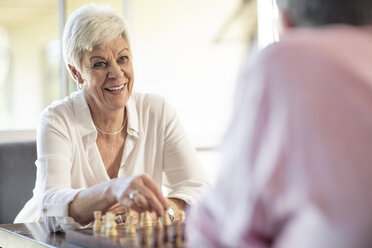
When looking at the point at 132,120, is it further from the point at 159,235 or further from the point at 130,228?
the point at 159,235

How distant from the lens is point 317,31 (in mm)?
960

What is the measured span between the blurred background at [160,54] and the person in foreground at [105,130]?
186 centimetres

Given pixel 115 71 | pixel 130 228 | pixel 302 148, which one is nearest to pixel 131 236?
pixel 130 228

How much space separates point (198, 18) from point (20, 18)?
1.58 meters

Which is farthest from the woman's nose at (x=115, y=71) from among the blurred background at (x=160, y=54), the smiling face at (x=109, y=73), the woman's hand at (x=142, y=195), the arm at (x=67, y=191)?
the blurred background at (x=160, y=54)

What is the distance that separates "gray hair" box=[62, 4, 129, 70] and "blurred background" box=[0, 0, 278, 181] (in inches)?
75.8

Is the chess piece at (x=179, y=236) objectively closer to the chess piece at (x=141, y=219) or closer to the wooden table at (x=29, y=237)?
the chess piece at (x=141, y=219)

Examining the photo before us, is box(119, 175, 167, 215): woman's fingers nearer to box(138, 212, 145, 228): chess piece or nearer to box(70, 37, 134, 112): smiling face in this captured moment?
box(138, 212, 145, 228): chess piece

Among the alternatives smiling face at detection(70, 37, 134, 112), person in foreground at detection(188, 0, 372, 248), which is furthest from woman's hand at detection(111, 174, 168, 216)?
person in foreground at detection(188, 0, 372, 248)

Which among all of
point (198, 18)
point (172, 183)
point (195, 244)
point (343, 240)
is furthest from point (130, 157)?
point (198, 18)

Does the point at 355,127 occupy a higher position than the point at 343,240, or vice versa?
the point at 355,127

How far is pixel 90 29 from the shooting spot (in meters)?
2.43

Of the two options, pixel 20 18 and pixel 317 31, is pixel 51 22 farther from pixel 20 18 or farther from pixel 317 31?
pixel 317 31

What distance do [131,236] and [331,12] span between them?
2.66 ft
